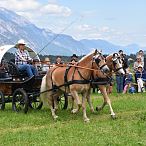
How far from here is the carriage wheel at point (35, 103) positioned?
13870 mm

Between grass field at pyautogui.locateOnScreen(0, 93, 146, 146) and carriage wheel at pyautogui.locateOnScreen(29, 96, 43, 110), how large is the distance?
720 millimetres

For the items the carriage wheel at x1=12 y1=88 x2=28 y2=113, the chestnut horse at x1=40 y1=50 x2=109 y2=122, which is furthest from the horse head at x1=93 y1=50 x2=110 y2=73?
the carriage wheel at x1=12 y1=88 x2=28 y2=113

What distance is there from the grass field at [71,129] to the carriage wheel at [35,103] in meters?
0.72

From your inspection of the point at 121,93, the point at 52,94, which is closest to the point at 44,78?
the point at 52,94

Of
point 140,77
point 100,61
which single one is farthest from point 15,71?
point 140,77

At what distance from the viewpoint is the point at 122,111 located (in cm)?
1332

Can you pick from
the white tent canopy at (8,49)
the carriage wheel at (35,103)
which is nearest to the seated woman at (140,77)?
the white tent canopy at (8,49)

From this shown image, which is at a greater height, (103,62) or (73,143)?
(103,62)

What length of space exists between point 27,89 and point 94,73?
2864 mm

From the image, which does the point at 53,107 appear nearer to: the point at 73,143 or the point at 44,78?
the point at 44,78

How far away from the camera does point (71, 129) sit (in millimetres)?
9914

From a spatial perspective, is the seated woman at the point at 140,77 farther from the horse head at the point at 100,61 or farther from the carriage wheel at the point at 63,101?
the horse head at the point at 100,61

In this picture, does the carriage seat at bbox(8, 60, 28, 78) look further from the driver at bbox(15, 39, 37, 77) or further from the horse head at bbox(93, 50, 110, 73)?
the horse head at bbox(93, 50, 110, 73)

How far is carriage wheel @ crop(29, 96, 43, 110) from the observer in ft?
45.5
